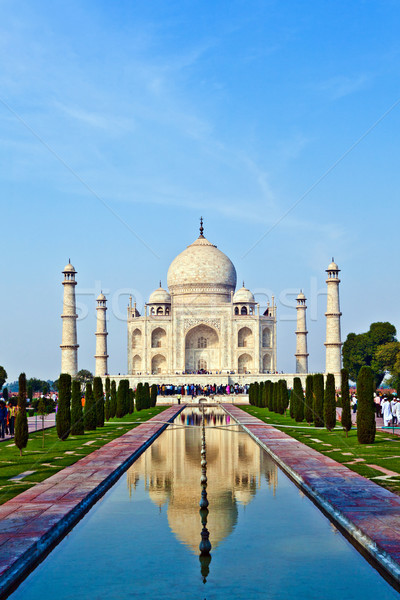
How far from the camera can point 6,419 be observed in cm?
1567

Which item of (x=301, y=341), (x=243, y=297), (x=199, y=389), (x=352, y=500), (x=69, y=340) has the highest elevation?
(x=243, y=297)

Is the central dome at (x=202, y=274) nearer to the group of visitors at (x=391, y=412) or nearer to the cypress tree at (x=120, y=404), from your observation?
the cypress tree at (x=120, y=404)

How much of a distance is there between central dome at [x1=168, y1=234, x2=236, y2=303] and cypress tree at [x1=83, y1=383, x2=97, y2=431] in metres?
29.9

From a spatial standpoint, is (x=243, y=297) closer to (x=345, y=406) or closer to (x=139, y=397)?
(x=139, y=397)

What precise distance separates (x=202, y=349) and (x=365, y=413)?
32885mm

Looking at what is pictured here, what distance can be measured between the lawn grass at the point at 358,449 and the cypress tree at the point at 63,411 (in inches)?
191

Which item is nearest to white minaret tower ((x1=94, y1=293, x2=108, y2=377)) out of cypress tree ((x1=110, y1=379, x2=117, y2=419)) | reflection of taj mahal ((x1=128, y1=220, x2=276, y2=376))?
reflection of taj mahal ((x1=128, y1=220, x2=276, y2=376))

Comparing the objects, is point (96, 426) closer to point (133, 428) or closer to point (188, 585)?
point (133, 428)

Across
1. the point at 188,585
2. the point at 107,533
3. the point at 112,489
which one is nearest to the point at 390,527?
the point at 188,585

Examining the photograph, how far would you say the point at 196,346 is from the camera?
45594 mm

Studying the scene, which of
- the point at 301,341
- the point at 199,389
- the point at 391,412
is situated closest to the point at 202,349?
the point at 301,341

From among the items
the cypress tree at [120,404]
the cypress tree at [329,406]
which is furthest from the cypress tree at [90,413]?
the cypress tree at [329,406]

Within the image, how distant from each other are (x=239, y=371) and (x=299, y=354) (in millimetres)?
4143

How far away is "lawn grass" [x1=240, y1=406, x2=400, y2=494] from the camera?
8.79 m
